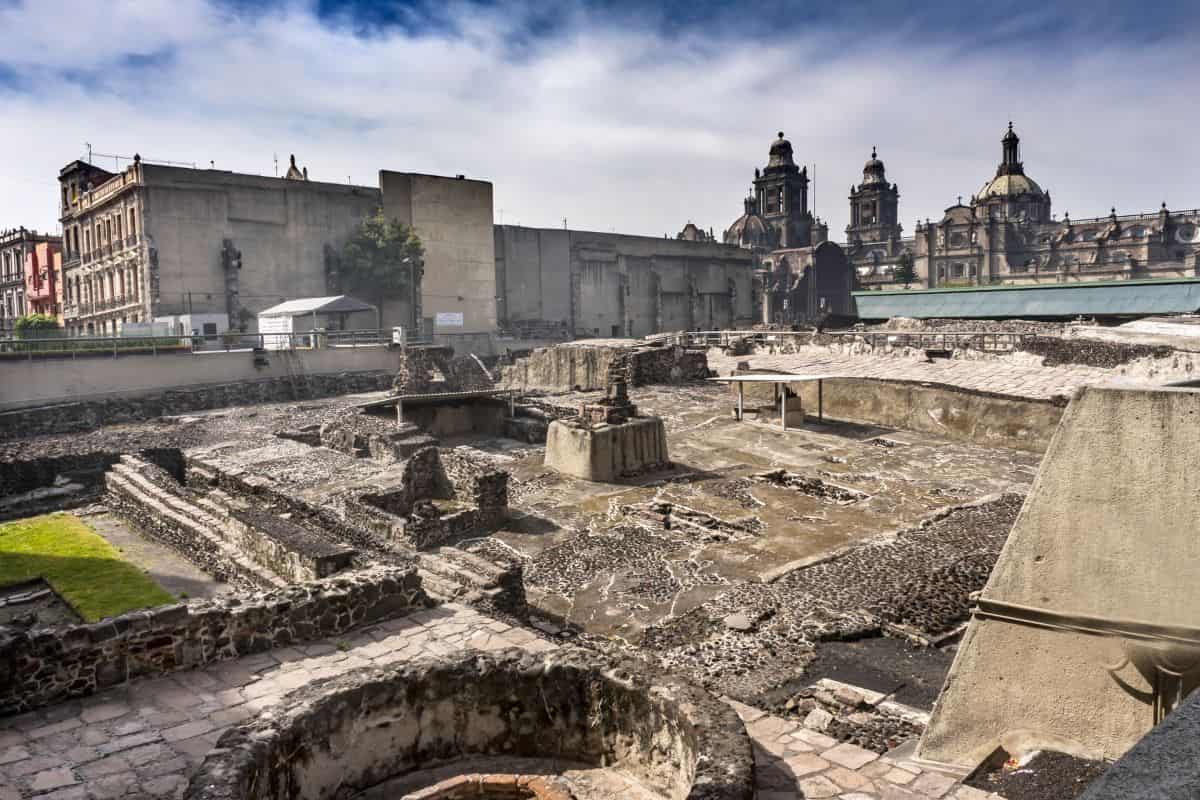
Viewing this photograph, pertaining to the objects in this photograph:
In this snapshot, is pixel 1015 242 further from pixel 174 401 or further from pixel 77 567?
pixel 77 567

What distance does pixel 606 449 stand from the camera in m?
15.9

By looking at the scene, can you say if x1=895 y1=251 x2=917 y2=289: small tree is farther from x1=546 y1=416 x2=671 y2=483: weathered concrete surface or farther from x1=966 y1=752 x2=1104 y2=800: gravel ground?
x1=966 y1=752 x2=1104 y2=800: gravel ground

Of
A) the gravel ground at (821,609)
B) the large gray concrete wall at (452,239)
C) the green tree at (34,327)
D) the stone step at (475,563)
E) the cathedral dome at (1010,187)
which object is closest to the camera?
the gravel ground at (821,609)

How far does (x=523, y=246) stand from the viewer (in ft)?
153

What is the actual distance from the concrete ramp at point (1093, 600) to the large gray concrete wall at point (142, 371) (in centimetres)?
2330

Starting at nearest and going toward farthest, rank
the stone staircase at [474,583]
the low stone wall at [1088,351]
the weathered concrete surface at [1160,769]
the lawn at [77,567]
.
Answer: the weathered concrete surface at [1160,769]
the stone staircase at [474,583]
the lawn at [77,567]
the low stone wall at [1088,351]

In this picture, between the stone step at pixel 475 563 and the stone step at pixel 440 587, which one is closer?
the stone step at pixel 440 587

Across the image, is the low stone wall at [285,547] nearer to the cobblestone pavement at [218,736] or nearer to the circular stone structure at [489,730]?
the cobblestone pavement at [218,736]

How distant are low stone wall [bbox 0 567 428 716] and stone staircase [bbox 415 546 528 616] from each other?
2.53ft

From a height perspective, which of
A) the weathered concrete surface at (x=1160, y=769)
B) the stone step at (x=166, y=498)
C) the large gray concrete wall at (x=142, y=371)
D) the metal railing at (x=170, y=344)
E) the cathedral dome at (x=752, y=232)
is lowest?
the stone step at (x=166, y=498)

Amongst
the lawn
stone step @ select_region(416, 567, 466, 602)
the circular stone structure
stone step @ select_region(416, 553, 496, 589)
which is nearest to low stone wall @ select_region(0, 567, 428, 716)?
stone step @ select_region(416, 567, 466, 602)

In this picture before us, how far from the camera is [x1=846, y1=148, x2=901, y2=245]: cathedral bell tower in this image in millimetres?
78375

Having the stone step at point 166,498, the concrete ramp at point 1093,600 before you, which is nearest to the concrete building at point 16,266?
the stone step at point 166,498

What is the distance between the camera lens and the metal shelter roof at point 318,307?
30.2 m
